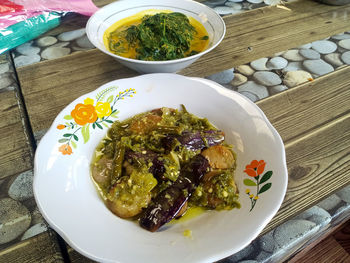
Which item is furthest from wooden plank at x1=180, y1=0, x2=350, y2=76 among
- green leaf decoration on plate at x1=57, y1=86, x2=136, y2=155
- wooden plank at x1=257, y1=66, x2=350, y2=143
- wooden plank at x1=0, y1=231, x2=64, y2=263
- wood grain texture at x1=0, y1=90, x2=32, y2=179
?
wooden plank at x1=0, y1=231, x2=64, y2=263

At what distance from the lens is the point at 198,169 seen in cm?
120

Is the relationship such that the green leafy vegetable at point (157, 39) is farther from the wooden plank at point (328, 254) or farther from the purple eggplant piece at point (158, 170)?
the wooden plank at point (328, 254)

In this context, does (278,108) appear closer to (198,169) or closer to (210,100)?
(210,100)

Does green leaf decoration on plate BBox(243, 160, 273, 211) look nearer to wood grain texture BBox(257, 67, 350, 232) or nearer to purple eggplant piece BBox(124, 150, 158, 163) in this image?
wood grain texture BBox(257, 67, 350, 232)

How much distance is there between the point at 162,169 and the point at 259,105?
0.85 m

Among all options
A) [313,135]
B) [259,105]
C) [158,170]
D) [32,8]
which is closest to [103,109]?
[158,170]

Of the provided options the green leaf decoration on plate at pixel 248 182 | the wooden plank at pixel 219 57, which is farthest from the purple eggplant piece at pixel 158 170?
Answer: the wooden plank at pixel 219 57

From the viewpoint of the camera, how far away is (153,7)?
2.15 metres

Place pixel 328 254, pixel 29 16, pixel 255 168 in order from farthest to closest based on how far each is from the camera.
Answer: pixel 29 16 → pixel 328 254 → pixel 255 168

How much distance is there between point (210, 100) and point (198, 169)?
434 millimetres

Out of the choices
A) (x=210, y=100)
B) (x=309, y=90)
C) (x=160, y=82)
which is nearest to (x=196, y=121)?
(x=210, y=100)

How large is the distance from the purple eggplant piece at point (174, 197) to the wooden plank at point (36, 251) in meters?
0.35

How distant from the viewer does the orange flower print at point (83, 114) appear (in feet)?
4.31

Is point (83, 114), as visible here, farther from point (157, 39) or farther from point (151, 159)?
point (157, 39)
